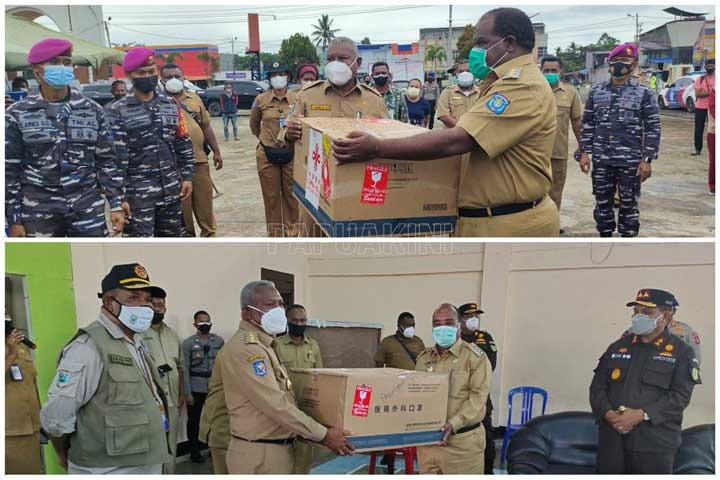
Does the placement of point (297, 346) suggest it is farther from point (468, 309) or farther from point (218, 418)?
point (468, 309)

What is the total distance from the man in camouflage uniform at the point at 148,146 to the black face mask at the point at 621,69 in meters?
3.39

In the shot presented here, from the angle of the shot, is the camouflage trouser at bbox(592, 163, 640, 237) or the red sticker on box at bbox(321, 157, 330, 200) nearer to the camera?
the red sticker on box at bbox(321, 157, 330, 200)

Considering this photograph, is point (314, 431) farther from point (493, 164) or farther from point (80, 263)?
point (80, 263)

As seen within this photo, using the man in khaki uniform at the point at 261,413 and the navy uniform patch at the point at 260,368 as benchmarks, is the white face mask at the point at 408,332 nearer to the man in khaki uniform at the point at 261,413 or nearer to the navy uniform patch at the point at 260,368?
the man in khaki uniform at the point at 261,413

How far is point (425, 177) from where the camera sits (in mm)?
2838

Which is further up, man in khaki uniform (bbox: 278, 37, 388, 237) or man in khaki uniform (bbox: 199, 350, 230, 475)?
man in khaki uniform (bbox: 278, 37, 388, 237)

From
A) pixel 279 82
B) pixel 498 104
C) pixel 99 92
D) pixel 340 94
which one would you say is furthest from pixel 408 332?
pixel 99 92

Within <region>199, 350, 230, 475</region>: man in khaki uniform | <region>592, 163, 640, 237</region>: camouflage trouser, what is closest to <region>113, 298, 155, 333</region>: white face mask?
<region>199, 350, 230, 475</region>: man in khaki uniform

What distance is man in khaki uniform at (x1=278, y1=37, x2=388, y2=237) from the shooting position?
4.48 m

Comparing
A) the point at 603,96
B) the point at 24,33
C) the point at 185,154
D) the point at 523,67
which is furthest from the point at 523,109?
the point at 24,33

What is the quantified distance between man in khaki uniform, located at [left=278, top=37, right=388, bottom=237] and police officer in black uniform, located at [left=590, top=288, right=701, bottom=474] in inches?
82.7

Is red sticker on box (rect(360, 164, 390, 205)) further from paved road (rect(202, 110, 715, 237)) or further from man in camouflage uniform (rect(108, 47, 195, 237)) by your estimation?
paved road (rect(202, 110, 715, 237))

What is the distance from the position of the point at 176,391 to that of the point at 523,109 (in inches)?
118

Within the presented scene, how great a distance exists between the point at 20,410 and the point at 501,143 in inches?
113
